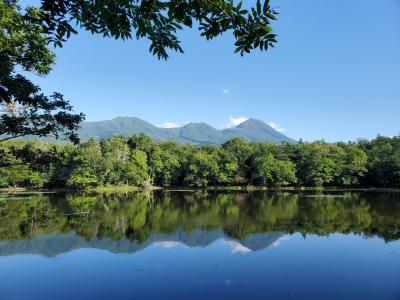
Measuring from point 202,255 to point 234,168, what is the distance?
43.4m

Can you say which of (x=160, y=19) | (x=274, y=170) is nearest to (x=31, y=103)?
(x=160, y=19)

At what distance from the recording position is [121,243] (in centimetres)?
1820

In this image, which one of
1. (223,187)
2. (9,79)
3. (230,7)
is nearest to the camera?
(230,7)

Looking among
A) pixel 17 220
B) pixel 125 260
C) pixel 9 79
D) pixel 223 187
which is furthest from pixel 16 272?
pixel 223 187

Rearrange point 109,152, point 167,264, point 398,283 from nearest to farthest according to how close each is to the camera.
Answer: point 398,283 → point 167,264 → point 109,152

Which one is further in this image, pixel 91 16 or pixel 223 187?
pixel 223 187

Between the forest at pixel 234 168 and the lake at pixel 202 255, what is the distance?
92.3ft

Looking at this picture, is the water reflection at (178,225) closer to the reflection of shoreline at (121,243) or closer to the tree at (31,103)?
the reflection of shoreline at (121,243)

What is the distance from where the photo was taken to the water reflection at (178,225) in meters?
18.2

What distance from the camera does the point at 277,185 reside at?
196 feet

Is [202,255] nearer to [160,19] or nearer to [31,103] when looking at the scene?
[31,103]

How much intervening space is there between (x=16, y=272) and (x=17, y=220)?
Result: 12938 millimetres

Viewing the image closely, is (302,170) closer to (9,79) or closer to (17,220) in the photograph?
(17,220)

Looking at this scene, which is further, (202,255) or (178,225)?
(178,225)
